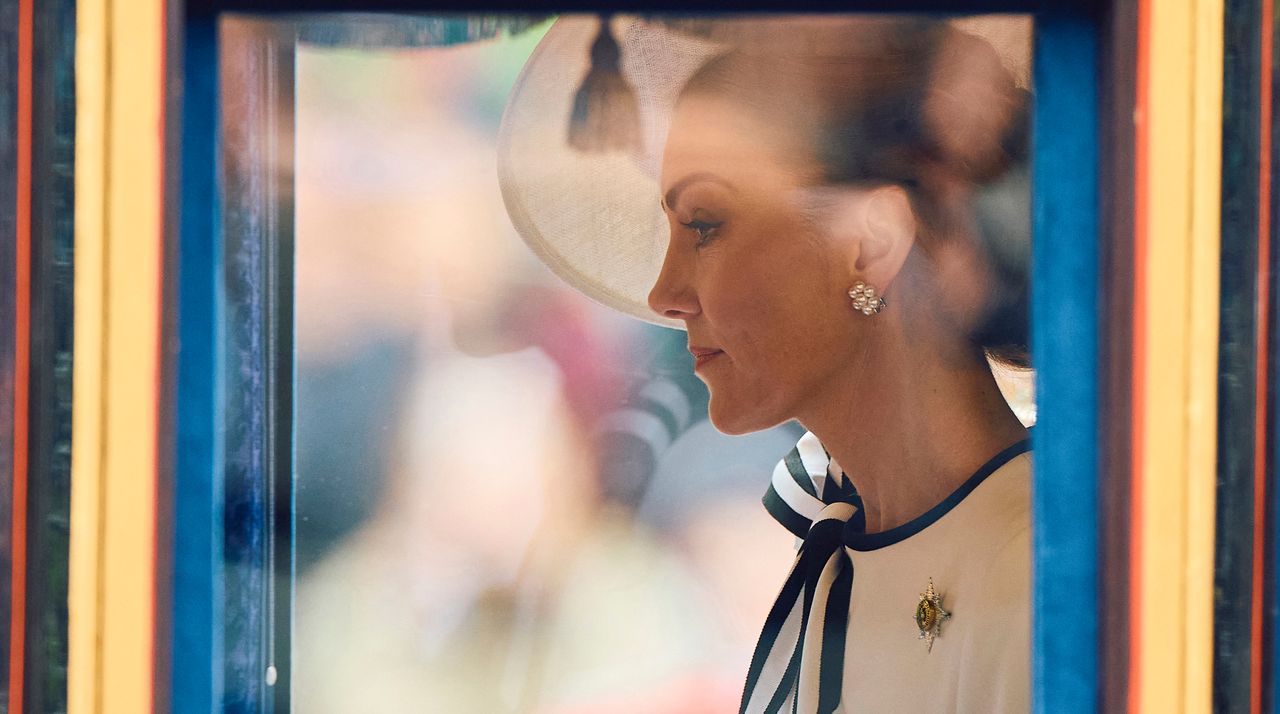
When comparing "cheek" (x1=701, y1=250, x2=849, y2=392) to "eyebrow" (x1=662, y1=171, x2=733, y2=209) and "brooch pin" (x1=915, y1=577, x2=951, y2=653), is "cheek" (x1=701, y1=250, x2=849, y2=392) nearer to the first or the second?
"eyebrow" (x1=662, y1=171, x2=733, y2=209)

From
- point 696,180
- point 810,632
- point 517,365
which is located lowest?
point 810,632

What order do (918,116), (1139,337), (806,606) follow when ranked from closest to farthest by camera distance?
1. (1139,337)
2. (918,116)
3. (806,606)

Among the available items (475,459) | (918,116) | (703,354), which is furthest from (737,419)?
(918,116)

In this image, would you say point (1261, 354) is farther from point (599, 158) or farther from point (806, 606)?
point (599, 158)

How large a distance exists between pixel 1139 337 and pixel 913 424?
0.31 meters

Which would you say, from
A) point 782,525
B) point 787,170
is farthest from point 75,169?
point 782,525

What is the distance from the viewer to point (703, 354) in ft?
5.52

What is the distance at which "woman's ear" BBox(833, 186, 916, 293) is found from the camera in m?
1.62

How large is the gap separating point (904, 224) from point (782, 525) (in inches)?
16.5

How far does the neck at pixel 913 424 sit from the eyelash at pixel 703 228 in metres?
0.25

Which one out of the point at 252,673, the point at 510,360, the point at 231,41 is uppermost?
the point at 231,41

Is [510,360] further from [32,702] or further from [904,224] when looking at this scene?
[32,702]

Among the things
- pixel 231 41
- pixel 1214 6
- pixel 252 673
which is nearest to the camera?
pixel 1214 6

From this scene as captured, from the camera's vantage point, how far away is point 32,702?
Answer: 1481mm
